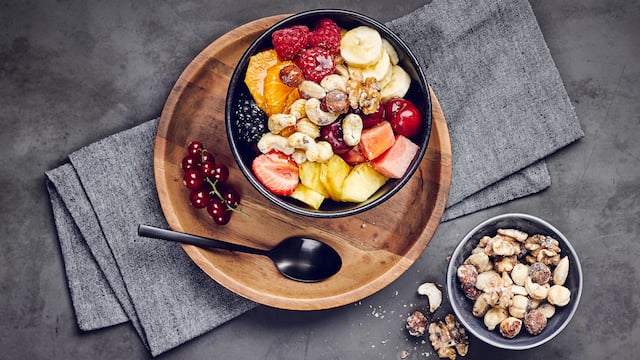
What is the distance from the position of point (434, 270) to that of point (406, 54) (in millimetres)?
721

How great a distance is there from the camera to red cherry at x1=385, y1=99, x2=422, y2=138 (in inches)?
59.7

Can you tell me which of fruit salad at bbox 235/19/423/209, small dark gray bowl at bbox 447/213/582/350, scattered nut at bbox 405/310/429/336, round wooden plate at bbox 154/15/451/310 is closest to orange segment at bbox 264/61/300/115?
fruit salad at bbox 235/19/423/209

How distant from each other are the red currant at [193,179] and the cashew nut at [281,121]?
0.95 feet

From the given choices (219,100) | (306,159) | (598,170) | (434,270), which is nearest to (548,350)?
(434,270)

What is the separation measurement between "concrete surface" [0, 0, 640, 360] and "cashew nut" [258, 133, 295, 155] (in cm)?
56

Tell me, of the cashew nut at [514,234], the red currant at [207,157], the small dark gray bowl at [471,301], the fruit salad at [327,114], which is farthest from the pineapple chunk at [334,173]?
the cashew nut at [514,234]

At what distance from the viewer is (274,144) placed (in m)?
1.50

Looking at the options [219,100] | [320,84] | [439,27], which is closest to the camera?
[320,84]

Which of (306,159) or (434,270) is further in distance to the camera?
(434,270)

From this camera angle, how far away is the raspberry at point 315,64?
146 cm

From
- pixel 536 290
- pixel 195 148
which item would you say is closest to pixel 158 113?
pixel 195 148

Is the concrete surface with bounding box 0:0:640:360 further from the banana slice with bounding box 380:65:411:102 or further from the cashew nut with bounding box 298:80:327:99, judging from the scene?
the cashew nut with bounding box 298:80:327:99

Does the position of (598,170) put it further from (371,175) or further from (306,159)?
(306,159)

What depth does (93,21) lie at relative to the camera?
1.93m
